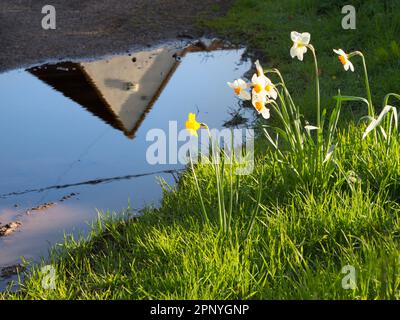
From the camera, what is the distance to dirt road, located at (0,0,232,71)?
7.27 meters

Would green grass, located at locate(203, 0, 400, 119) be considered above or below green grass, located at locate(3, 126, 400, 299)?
above

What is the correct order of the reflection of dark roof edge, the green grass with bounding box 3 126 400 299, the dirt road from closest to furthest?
the green grass with bounding box 3 126 400 299 → the reflection of dark roof edge → the dirt road

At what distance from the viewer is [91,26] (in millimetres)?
8102

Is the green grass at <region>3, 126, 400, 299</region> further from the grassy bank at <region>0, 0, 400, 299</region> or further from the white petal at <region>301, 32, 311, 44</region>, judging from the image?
the white petal at <region>301, 32, 311, 44</region>

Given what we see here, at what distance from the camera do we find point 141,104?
5.84 m

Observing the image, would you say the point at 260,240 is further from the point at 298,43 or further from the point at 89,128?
the point at 89,128

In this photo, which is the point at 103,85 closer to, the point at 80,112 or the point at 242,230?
the point at 80,112

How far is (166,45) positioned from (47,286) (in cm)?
465

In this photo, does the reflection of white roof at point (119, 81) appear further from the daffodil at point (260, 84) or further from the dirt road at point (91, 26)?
the daffodil at point (260, 84)

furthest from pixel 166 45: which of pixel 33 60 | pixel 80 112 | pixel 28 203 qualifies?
pixel 28 203

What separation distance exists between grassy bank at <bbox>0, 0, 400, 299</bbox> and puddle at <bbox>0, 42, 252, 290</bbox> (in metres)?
0.36

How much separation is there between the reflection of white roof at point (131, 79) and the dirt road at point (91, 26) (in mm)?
375

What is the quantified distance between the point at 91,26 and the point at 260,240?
5.52m

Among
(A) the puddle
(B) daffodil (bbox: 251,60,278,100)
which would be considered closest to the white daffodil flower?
(B) daffodil (bbox: 251,60,278,100)
